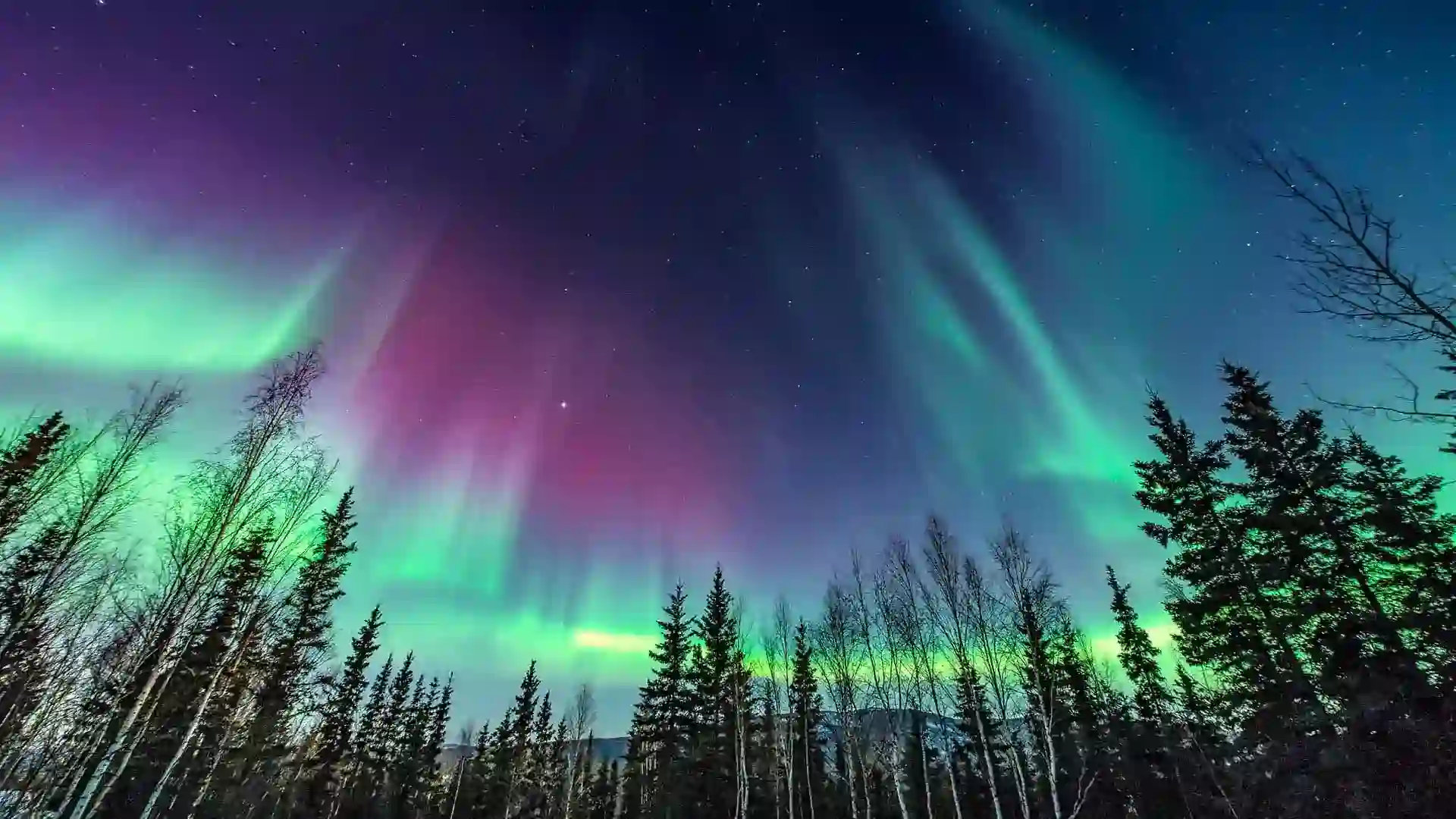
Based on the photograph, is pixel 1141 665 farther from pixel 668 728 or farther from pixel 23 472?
pixel 23 472

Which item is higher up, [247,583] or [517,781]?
[247,583]

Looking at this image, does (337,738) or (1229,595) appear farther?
(337,738)

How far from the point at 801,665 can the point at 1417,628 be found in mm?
29055

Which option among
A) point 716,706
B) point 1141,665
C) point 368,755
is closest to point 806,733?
point 716,706

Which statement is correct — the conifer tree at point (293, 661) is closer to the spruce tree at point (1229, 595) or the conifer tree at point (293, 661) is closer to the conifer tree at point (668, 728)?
the conifer tree at point (668, 728)

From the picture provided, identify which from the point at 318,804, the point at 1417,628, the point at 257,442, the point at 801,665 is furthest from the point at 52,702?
the point at 1417,628

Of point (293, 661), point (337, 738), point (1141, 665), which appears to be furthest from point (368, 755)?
point (1141, 665)

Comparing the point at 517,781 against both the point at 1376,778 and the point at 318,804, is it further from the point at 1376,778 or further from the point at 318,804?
the point at 1376,778

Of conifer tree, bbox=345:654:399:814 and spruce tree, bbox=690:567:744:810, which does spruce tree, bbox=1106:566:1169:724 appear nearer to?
spruce tree, bbox=690:567:744:810

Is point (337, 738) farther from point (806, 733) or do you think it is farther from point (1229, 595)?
point (1229, 595)

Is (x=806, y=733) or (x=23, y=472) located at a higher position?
(x=23, y=472)

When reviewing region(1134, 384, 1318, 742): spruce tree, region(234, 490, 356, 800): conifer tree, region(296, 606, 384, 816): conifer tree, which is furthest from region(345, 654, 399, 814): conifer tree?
region(1134, 384, 1318, 742): spruce tree

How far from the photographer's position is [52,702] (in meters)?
16.6

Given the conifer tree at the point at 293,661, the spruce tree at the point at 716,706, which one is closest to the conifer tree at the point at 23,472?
the conifer tree at the point at 293,661
